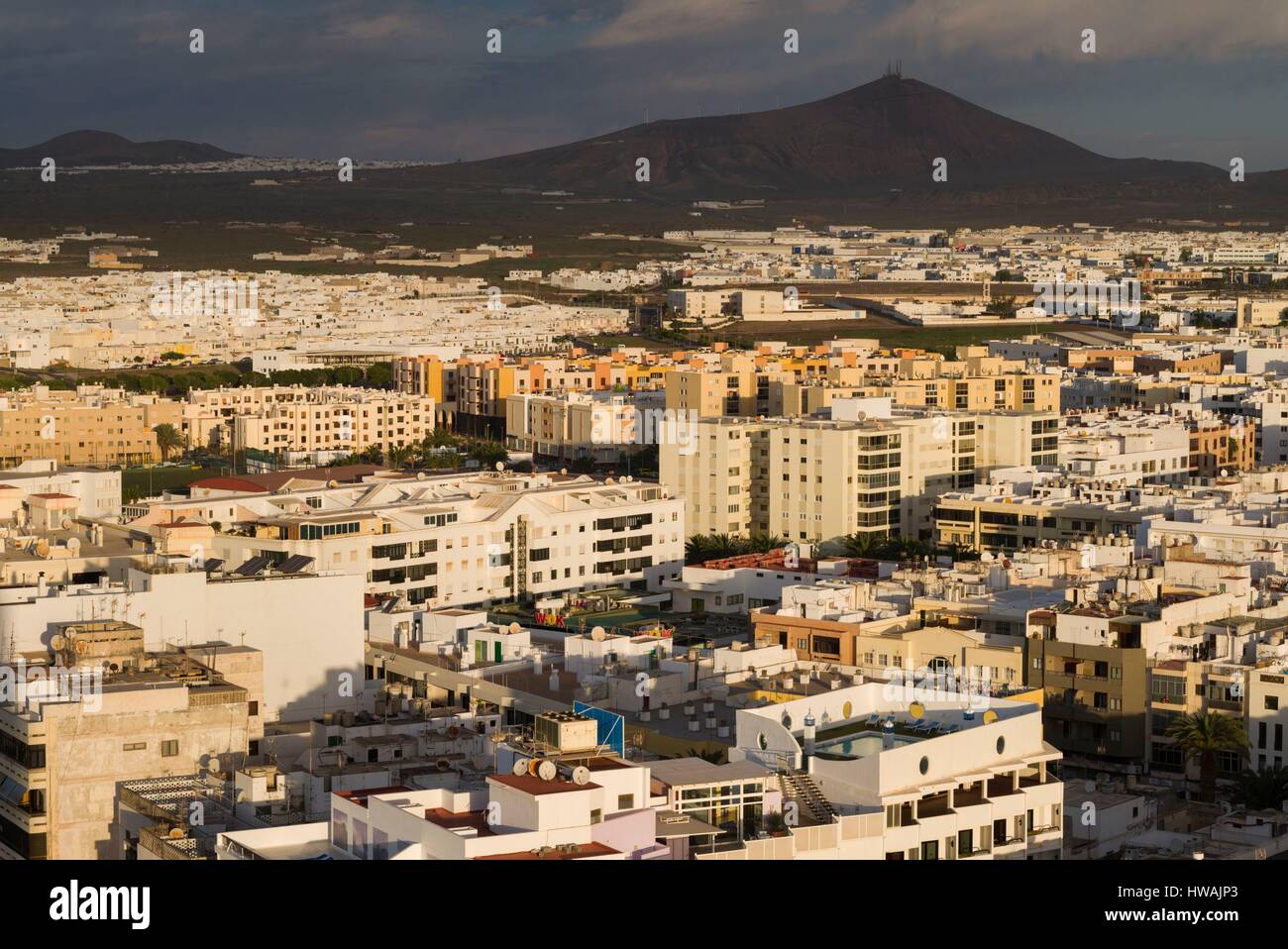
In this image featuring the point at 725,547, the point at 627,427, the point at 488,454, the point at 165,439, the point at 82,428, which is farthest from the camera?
the point at 165,439

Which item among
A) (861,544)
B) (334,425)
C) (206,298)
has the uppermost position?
(206,298)

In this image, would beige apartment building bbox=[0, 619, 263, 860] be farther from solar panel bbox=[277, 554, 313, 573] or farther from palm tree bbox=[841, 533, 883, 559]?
palm tree bbox=[841, 533, 883, 559]

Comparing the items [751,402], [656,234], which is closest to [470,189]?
[656,234]

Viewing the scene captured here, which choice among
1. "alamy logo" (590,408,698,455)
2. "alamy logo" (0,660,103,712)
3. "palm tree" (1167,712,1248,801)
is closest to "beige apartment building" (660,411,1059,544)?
"alamy logo" (590,408,698,455)

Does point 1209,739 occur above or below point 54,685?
below

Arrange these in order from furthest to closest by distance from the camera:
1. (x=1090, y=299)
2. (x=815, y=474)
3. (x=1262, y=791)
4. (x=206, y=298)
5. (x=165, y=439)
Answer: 1. (x=206, y=298)
2. (x=1090, y=299)
3. (x=165, y=439)
4. (x=815, y=474)
5. (x=1262, y=791)

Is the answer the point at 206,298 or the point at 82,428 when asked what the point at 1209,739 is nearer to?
the point at 82,428

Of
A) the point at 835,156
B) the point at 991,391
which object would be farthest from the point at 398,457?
the point at 835,156

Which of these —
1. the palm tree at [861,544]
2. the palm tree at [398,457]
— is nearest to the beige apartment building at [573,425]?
the palm tree at [398,457]
